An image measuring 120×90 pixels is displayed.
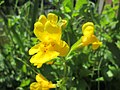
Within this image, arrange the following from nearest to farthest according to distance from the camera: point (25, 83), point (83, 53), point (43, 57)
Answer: point (43, 57) → point (83, 53) → point (25, 83)

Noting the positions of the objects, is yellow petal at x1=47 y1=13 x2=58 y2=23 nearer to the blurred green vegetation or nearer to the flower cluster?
the flower cluster

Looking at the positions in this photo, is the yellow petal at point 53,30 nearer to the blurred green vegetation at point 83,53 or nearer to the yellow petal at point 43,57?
the yellow petal at point 43,57

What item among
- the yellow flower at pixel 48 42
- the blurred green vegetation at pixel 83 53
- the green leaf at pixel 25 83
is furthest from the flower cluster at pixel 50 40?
the green leaf at pixel 25 83

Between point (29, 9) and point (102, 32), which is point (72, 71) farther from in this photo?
point (29, 9)

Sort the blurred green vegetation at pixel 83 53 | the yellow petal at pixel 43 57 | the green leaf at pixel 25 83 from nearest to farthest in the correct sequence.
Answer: the yellow petal at pixel 43 57, the blurred green vegetation at pixel 83 53, the green leaf at pixel 25 83

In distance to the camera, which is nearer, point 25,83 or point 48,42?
point 48,42

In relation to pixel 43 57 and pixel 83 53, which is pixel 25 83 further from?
pixel 43 57

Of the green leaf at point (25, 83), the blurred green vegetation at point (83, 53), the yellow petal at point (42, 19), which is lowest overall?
the green leaf at point (25, 83)

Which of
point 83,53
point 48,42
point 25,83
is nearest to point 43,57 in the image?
point 48,42

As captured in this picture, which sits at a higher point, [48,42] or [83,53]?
[48,42]

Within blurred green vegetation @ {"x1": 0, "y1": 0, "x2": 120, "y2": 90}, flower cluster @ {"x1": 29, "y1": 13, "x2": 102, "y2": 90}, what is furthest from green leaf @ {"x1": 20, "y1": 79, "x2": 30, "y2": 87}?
flower cluster @ {"x1": 29, "y1": 13, "x2": 102, "y2": 90}
